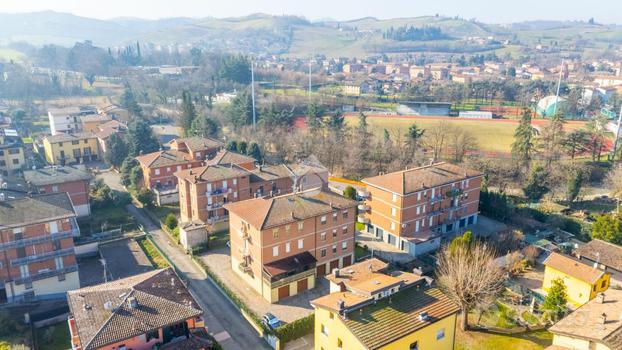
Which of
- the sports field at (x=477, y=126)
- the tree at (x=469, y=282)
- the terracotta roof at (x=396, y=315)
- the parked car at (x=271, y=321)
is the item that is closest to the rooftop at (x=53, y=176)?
the parked car at (x=271, y=321)

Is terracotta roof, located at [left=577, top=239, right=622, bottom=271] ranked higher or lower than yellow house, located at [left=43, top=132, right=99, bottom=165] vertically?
lower

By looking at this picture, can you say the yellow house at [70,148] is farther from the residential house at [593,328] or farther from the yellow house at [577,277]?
the residential house at [593,328]

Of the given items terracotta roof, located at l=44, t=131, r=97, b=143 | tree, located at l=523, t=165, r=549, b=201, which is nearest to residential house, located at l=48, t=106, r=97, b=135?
terracotta roof, located at l=44, t=131, r=97, b=143

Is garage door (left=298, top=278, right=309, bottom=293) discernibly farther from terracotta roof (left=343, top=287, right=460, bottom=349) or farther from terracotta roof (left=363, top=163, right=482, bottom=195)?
terracotta roof (left=363, top=163, right=482, bottom=195)

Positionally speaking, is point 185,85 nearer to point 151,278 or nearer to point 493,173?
point 493,173

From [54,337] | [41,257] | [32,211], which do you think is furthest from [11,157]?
[54,337]

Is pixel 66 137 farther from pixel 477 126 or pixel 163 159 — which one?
pixel 477 126

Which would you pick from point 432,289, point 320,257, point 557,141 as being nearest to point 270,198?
point 320,257
